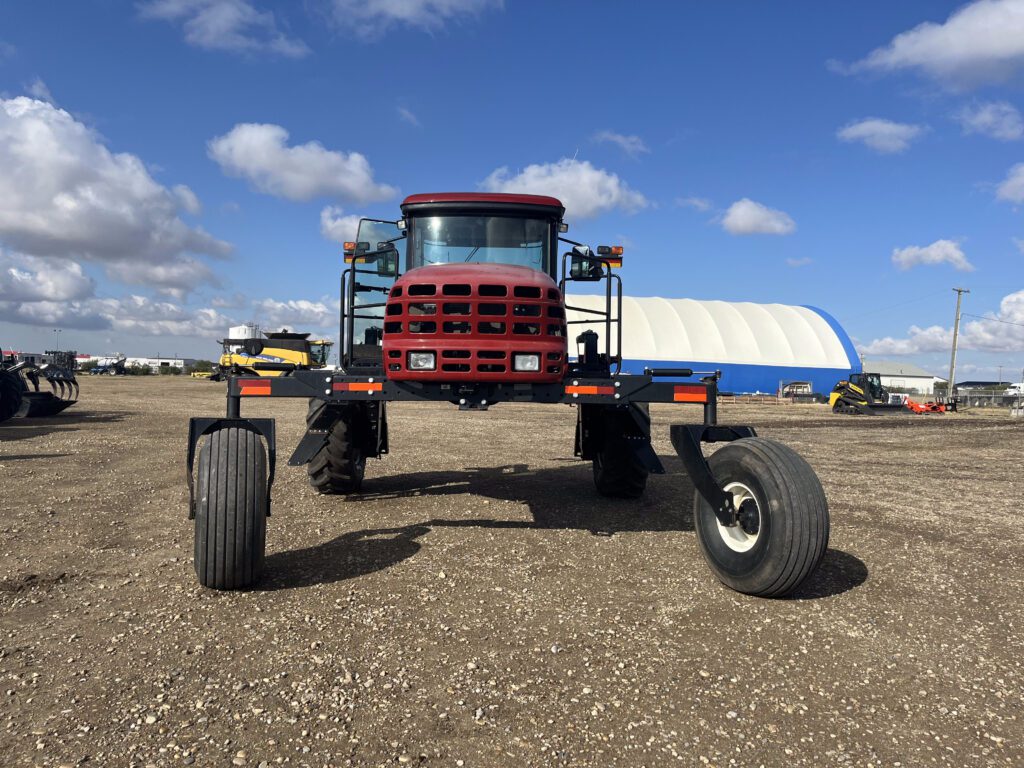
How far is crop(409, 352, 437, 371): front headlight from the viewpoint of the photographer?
485cm

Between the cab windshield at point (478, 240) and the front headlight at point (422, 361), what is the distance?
6.41ft

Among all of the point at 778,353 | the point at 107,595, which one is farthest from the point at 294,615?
the point at 778,353

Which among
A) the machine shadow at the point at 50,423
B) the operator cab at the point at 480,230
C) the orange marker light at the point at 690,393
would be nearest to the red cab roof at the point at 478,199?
the operator cab at the point at 480,230

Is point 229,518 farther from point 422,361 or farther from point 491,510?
point 491,510

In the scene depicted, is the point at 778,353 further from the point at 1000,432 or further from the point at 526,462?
the point at 526,462

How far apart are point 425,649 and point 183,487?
5.54 meters

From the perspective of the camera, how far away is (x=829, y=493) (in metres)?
8.40

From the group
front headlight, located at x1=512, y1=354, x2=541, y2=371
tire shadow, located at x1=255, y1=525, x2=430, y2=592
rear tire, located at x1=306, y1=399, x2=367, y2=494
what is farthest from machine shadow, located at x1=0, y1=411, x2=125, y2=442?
front headlight, located at x1=512, y1=354, x2=541, y2=371

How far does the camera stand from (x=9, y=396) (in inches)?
596

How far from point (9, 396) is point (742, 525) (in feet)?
54.8

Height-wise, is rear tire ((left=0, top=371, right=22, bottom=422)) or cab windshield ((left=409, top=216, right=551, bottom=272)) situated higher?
cab windshield ((left=409, top=216, right=551, bottom=272))

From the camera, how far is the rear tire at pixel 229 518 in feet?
13.7

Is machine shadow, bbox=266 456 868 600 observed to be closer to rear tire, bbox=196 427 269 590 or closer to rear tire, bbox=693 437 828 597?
rear tire, bbox=196 427 269 590

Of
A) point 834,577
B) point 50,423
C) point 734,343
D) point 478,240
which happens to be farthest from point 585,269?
point 734,343
